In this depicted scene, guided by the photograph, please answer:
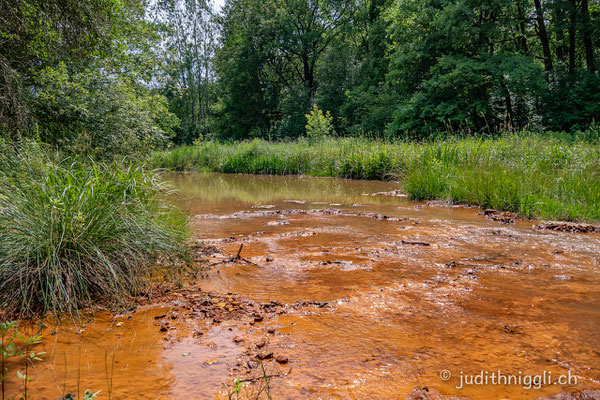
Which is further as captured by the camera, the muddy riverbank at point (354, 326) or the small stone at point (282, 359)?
→ the small stone at point (282, 359)

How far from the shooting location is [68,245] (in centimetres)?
235

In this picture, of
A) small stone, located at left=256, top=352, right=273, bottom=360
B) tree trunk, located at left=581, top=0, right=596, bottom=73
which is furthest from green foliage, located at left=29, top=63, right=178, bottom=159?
tree trunk, located at left=581, top=0, right=596, bottom=73

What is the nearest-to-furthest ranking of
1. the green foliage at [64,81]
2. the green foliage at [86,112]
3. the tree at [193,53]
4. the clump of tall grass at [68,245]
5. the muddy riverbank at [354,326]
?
the muddy riverbank at [354,326] → the clump of tall grass at [68,245] → the green foliage at [64,81] → the green foliage at [86,112] → the tree at [193,53]

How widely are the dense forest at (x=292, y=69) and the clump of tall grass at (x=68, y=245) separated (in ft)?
6.20

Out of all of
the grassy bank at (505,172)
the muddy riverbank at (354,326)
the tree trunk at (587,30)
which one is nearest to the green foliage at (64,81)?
the muddy riverbank at (354,326)

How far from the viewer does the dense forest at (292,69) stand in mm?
5555

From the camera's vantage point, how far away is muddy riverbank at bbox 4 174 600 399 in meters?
1.53

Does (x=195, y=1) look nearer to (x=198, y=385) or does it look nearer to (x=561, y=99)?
(x=561, y=99)

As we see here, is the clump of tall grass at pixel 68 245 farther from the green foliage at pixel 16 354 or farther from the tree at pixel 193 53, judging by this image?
the tree at pixel 193 53

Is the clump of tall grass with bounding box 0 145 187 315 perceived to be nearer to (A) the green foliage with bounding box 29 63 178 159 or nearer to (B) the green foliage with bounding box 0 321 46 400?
(B) the green foliage with bounding box 0 321 46 400

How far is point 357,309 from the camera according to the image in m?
2.29

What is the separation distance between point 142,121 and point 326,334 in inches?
266
